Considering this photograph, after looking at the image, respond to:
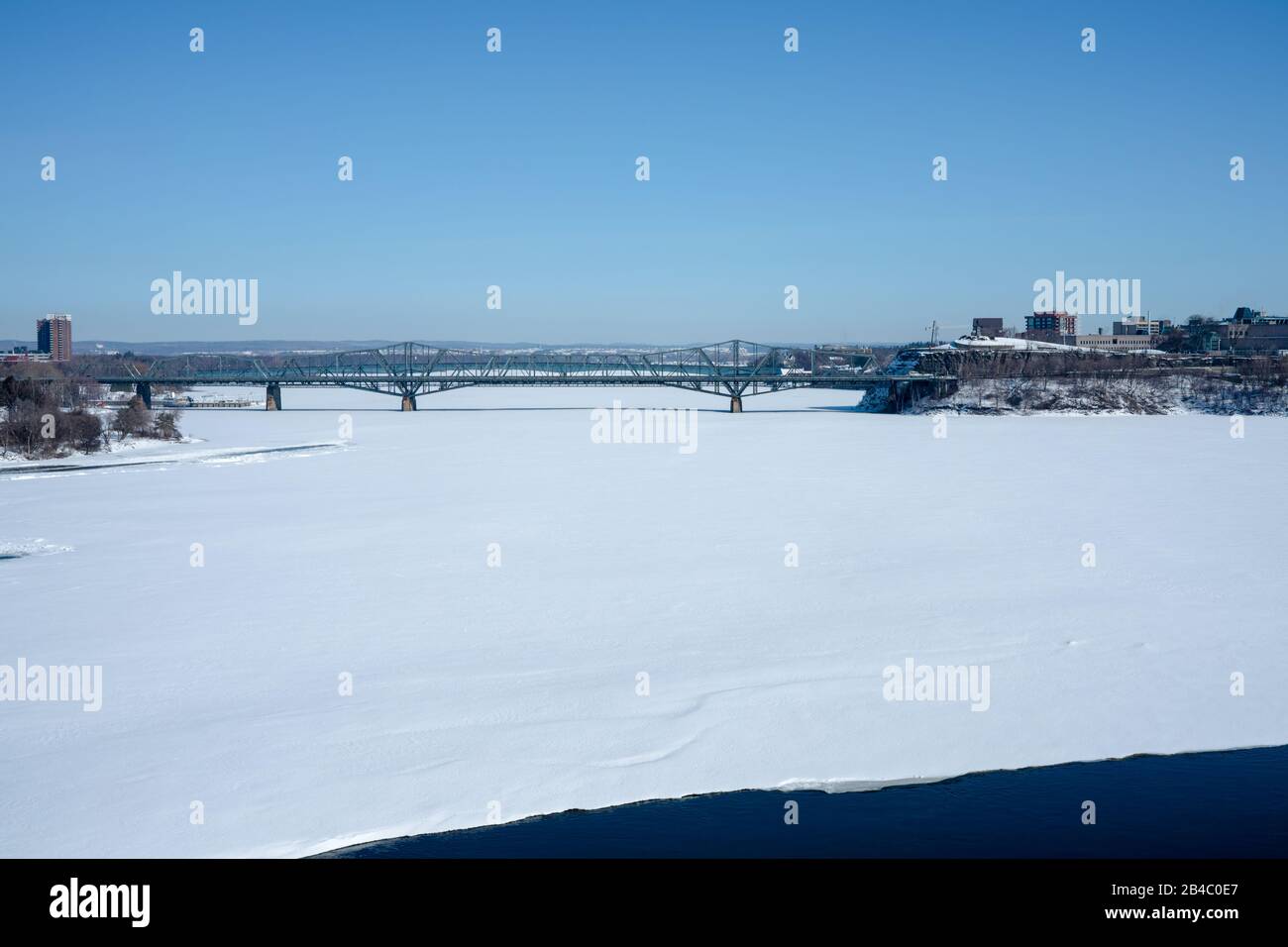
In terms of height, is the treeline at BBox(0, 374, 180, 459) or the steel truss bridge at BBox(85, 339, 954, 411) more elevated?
the steel truss bridge at BBox(85, 339, 954, 411)

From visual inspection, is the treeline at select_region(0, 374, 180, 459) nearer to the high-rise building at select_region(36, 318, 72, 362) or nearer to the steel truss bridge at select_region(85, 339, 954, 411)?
the steel truss bridge at select_region(85, 339, 954, 411)

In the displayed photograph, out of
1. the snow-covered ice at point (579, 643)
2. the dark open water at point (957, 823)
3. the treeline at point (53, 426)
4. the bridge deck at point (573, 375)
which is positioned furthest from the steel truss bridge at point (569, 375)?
the dark open water at point (957, 823)

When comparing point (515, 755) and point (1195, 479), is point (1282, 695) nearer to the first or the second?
point (515, 755)

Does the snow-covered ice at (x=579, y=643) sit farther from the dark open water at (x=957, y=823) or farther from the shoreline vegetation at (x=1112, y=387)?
the shoreline vegetation at (x=1112, y=387)

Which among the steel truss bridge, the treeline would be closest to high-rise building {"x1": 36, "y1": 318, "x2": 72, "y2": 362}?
the steel truss bridge

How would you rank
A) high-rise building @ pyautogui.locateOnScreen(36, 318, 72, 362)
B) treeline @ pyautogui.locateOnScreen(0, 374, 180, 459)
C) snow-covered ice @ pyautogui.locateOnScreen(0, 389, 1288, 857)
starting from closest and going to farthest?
snow-covered ice @ pyautogui.locateOnScreen(0, 389, 1288, 857), treeline @ pyautogui.locateOnScreen(0, 374, 180, 459), high-rise building @ pyautogui.locateOnScreen(36, 318, 72, 362)

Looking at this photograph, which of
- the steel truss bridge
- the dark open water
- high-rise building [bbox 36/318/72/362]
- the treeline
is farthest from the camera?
high-rise building [bbox 36/318/72/362]

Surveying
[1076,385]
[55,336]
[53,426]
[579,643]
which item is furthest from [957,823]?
[55,336]

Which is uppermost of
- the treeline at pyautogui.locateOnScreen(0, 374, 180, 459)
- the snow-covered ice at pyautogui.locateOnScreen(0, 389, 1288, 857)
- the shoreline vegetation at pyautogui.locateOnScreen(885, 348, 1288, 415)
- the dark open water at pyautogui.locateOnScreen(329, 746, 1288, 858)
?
the shoreline vegetation at pyautogui.locateOnScreen(885, 348, 1288, 415)
